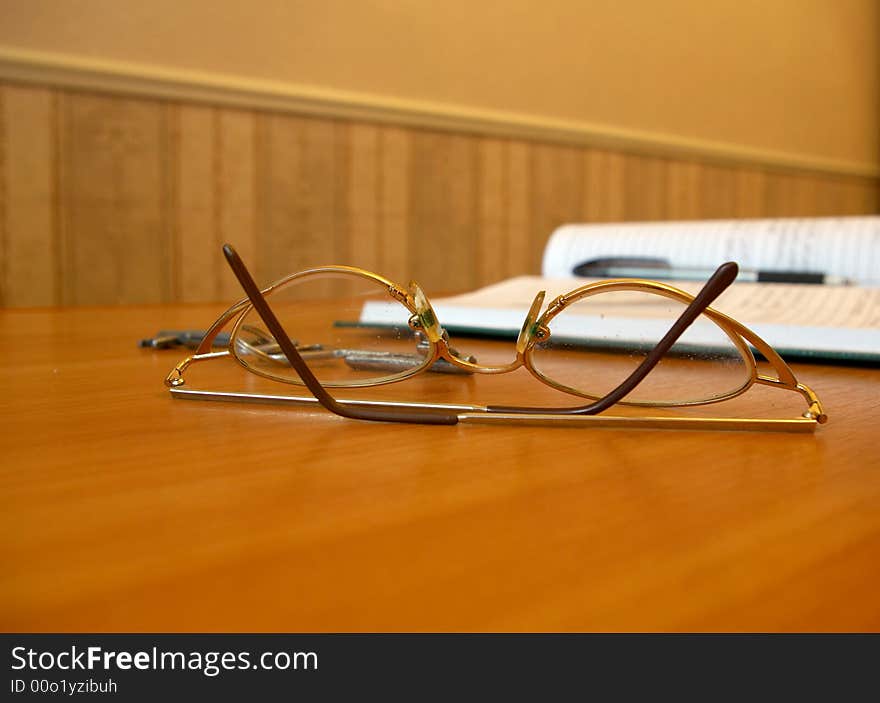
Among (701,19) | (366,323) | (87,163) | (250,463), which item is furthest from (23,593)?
(701,19)

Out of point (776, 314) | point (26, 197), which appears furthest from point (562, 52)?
point (776, 314)

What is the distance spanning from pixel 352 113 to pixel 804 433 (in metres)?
1.49

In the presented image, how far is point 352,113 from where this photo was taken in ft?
5.79

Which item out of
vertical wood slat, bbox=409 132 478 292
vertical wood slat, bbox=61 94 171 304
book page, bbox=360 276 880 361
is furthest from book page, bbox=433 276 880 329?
vertical wood slat, bbox=409 132 478 292

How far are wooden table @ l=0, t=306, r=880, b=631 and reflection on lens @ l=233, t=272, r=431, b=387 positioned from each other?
0.16 feet

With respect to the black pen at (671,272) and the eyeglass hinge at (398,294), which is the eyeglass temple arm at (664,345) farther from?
the black pen at (671,272)

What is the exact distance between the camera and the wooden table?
200mm

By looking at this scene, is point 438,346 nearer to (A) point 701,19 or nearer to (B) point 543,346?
(B) point 543,346

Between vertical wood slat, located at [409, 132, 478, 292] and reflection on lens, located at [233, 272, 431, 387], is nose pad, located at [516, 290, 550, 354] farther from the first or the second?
vertical wood slat, located at [409, 132, 478, 292]

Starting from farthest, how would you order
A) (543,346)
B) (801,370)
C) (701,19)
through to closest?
1. (701,19)
2. (801,370)
3. (543,346)

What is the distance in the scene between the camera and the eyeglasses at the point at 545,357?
1.29 feet

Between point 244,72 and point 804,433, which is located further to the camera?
point 244,72

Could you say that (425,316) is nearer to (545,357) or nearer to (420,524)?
(545,357)

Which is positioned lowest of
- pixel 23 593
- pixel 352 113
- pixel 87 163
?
pixel 23 593
